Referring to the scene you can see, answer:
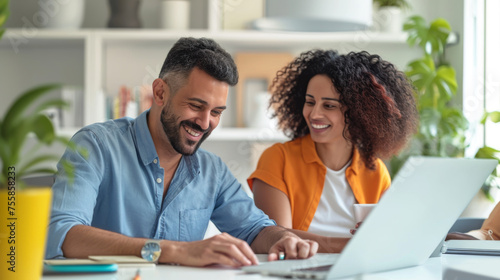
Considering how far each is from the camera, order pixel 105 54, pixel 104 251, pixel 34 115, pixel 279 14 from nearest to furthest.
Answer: pixel 34 115 < pixel 104 251 < pixel 279 14 < pixel 105 54

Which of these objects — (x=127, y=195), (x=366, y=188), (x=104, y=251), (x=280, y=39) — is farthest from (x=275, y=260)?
(x=280, y=39)

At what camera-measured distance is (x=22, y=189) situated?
87 cm

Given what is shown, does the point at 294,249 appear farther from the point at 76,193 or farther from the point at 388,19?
the point at 388,19

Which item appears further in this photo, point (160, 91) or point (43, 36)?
point (43, 36)

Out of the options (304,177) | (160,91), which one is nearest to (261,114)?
(304,177)

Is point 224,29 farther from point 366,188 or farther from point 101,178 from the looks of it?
point 101,178

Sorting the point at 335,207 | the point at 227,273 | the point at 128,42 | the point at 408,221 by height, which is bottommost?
the point at 335,207

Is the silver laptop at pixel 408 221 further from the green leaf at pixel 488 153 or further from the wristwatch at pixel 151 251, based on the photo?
the green leaf at pixel 488 153

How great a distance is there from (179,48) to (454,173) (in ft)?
3.20

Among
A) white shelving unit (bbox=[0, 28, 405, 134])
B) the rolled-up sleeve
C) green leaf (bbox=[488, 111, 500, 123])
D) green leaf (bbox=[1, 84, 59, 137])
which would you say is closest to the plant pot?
green leaf (bbox=[1, 84, 59, 137])

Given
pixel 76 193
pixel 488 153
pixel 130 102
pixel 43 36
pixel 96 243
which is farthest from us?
pixel 130 102

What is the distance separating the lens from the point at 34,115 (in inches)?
32.3

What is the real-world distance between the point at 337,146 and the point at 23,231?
1554mm

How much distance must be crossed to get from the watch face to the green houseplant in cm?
215
